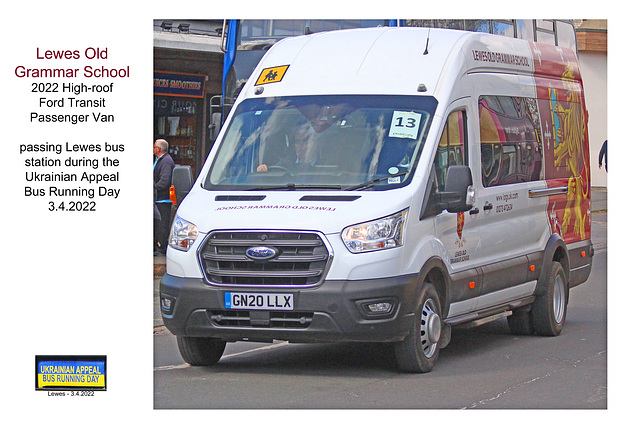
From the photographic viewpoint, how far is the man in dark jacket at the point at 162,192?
16141mm

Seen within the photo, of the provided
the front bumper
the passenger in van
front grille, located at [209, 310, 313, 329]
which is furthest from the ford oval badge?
the passenger in van

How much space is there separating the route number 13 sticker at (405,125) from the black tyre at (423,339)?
→ 1189 millimetres

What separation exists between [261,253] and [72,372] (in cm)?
202

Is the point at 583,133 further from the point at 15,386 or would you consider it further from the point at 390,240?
the point at 15,386

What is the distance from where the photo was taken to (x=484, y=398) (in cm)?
800

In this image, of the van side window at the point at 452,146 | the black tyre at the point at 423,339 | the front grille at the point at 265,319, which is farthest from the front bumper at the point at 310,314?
the van side window at the point at 452,146

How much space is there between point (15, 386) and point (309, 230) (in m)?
2.49

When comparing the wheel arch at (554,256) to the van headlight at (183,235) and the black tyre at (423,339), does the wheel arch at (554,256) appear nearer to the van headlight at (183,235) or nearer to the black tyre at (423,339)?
the black tyre at (423,339)

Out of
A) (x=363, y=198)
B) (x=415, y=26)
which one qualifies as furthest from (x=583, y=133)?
(x=363, y=198)

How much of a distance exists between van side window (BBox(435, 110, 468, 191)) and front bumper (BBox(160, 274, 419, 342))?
41.0 inches

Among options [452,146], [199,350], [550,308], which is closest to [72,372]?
[199,350]

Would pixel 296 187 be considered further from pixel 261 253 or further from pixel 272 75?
pixel 272 75

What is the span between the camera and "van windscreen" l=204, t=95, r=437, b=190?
29.3 feet

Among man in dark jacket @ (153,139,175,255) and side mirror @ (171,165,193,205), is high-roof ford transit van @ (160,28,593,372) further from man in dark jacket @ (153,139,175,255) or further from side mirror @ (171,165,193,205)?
man in dark jacket @ (153,139,175,255)
